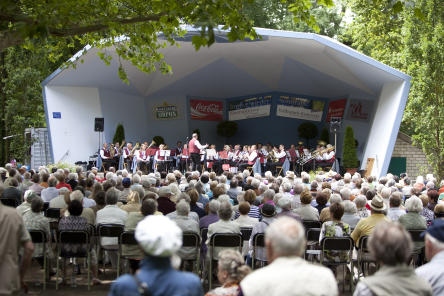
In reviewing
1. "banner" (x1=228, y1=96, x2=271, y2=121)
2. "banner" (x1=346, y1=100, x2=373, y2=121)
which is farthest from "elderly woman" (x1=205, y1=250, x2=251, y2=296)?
"banner" (x1=228, y1=96, x2=271, y2=121)

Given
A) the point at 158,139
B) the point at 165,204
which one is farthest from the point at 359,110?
the point at 165,204

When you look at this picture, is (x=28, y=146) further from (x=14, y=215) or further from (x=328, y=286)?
(x=328, y=286)

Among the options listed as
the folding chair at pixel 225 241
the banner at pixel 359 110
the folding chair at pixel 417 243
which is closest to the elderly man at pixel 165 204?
the folding chair at pixel 225 241

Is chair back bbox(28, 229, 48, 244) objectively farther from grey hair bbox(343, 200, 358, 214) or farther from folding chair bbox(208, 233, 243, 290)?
grey hair bbox(343, 200, 358, 214)

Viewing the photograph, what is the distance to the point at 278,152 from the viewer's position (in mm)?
21172

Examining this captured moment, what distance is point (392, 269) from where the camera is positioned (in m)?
2.85

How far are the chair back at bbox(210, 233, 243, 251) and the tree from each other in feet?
66.5

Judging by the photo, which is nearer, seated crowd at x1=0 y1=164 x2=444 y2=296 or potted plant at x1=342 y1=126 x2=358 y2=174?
seated crowd at x1=0 y1=164 x2=444 y2=296

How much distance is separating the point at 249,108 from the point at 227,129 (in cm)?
138

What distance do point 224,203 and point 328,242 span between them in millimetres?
1241

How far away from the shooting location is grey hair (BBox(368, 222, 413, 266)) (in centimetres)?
283

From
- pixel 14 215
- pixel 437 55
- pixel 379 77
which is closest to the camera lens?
pixel 14 215

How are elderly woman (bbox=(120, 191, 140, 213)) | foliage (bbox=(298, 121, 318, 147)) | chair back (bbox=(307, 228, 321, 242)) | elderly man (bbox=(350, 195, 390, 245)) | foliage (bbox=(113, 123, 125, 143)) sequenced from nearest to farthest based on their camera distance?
elderly man (bbox=(350, 195, 390, 245)), chair back (bbox=(307, 228, 321, 242)), elderly woman (bbox=(120, 191, 140, 213)), foliage (bbox=(113, 123, 125, 143)), foliage (bbox=(298, 121, 318, 147))

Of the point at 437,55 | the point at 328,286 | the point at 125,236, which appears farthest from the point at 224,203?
the point at 437,55
